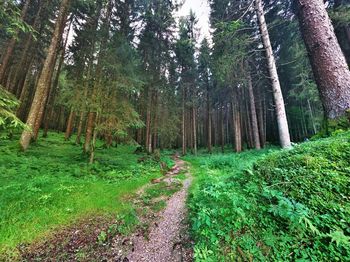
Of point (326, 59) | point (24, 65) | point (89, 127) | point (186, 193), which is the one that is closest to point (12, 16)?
point (89, 127)

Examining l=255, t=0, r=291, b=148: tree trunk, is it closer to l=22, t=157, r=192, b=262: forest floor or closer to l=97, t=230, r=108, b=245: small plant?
l=22, t=157, r=192, b=262: forest floor

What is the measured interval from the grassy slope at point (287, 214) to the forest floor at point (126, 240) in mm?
609

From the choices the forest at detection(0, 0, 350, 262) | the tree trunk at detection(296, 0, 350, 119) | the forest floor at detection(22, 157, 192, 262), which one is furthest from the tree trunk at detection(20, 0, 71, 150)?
the tree trunk at detection(296, 0, 350, 119)

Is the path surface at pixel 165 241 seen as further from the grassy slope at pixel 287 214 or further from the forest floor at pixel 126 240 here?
the grassy slope at pixel 287 214

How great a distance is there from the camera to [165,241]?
3205 millimetres

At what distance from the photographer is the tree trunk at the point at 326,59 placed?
414 centimetres

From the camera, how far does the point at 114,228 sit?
144 inches

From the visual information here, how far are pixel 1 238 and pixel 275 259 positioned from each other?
4.34 metres

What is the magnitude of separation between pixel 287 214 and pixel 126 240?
285 centimetres

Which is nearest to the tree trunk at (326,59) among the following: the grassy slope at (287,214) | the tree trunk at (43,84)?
the grassy slope at (287,214)

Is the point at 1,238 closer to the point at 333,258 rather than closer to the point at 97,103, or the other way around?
the point at 333,258

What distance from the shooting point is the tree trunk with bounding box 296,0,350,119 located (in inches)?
163

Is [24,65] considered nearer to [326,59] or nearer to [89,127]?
[89,127]

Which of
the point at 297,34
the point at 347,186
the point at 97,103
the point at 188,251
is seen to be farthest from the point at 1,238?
the point at 297,34
